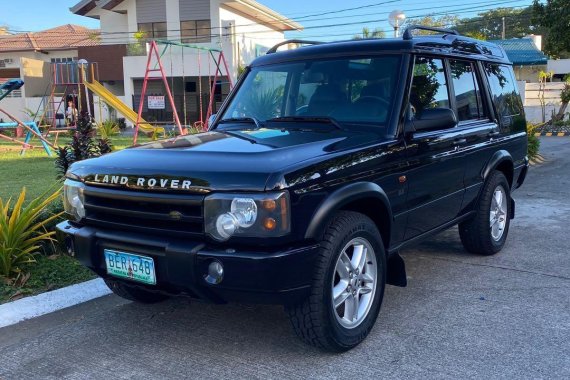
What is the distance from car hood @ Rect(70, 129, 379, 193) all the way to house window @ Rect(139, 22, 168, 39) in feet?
94.9

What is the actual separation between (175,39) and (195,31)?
118 cm

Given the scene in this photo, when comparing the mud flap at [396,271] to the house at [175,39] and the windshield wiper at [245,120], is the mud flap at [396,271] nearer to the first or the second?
the windshield wiper at [245,120]

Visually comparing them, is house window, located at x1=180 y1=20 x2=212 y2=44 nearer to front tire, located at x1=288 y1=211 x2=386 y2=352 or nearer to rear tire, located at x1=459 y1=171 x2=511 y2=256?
rear tire, located at x1=459 y1=171 x2=511 y2=256

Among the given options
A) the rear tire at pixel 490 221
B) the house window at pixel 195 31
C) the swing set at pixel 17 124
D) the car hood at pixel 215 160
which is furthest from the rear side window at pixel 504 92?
the house window at pixel 195 31

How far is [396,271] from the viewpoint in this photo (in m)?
4.00

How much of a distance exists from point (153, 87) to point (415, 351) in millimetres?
31150

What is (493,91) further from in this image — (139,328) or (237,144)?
(139,328)

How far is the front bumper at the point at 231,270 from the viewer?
2914 millimetres

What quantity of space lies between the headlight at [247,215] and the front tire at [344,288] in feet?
1.19

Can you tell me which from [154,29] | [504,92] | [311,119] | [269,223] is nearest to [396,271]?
[311,119]

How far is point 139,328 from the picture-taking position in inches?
157

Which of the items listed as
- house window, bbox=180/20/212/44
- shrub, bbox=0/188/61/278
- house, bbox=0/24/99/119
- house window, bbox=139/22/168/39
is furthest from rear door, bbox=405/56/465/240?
house, bbox=0/24/99/119

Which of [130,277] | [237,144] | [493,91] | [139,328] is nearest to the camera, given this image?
[130,277]

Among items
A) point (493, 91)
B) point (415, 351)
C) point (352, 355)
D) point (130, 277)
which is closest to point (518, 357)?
point (415, 351)
